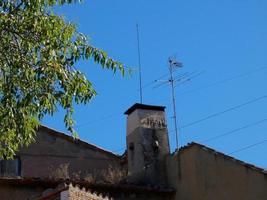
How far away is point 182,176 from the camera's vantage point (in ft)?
63.0

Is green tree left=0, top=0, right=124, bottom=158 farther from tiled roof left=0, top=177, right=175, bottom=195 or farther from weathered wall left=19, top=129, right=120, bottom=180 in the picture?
weathered wall left=19, top=129, right=120, bottom=180

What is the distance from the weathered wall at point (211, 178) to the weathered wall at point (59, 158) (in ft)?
15.1

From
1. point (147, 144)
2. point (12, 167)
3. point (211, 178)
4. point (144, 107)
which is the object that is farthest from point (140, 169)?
point (12, 167)

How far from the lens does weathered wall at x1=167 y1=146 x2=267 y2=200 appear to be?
16.9 metres

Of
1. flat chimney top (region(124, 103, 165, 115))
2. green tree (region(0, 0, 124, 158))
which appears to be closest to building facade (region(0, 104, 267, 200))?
flat chimney top (region(124, 103, 165, 115))

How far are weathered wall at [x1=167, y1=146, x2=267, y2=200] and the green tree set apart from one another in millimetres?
6669

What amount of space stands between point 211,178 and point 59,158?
297 inches

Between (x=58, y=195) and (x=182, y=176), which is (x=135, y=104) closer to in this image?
(x=182, y=176)

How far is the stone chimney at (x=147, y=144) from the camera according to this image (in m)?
20.2

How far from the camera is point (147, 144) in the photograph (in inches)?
821

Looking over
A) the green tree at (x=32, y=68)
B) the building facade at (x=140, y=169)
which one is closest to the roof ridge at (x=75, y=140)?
the building facade at (x=140, y=169)

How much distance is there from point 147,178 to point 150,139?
1.41m

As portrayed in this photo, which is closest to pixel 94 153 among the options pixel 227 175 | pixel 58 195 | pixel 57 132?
pixel 57 132

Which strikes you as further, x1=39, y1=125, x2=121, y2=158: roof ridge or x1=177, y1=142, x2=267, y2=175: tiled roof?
x1=39, y1=125, x2=121, y2=158: roof ridge
